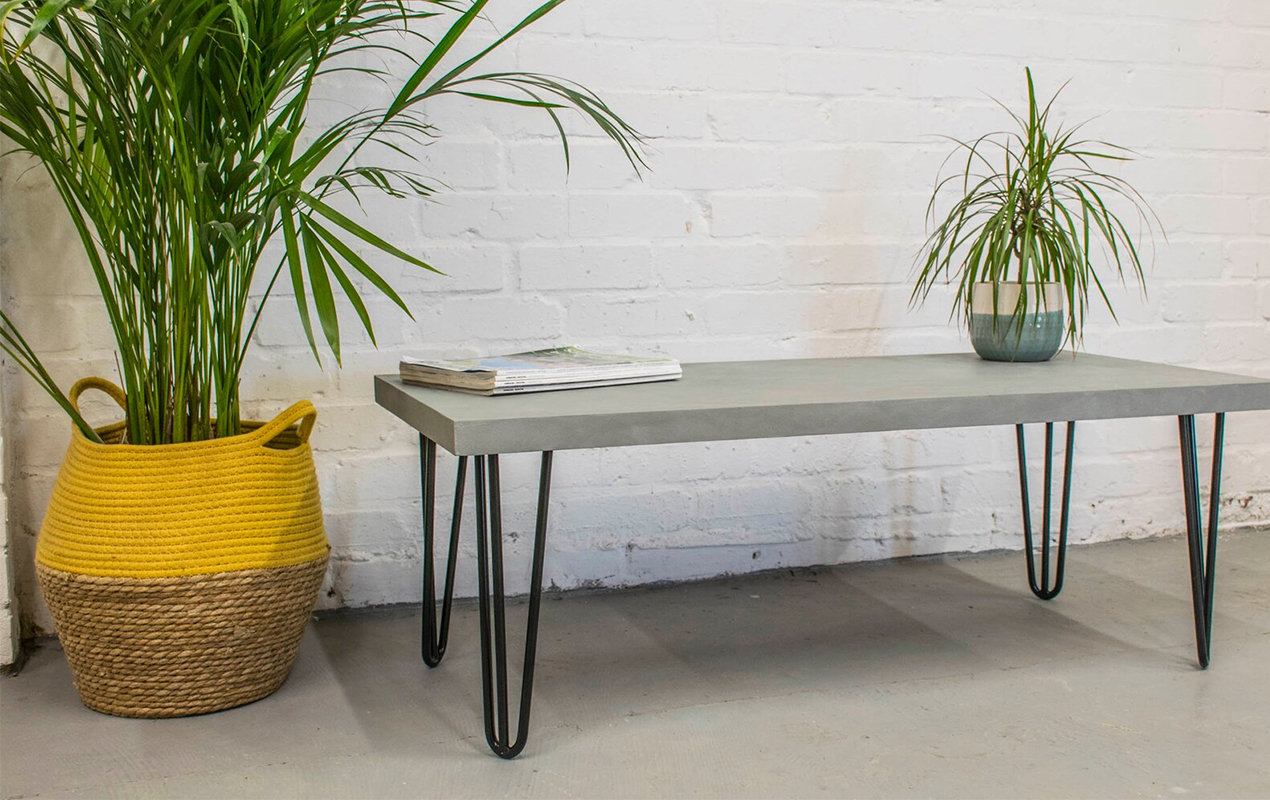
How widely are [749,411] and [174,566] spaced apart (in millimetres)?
831

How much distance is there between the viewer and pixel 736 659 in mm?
2031

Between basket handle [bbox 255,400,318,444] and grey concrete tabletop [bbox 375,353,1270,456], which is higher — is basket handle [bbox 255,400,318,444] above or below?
below

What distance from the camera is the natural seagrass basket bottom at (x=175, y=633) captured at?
167cm

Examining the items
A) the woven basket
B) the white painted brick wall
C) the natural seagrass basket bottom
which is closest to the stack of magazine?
the woven basket

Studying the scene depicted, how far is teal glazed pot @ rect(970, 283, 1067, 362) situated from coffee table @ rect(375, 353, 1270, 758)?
0.04 m

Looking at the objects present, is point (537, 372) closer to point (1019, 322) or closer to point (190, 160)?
point (190, 160)

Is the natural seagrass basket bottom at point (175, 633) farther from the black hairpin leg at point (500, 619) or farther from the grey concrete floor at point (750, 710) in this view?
the black hairpin leg at point (500, 619)

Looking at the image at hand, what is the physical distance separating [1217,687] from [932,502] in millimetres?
843

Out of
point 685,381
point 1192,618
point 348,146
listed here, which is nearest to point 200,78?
point 348,146

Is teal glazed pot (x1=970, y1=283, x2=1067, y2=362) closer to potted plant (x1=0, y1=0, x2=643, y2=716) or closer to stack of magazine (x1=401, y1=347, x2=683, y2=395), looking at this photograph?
stack of magazine (x1=401, y1=347, x2=683, y2=395)

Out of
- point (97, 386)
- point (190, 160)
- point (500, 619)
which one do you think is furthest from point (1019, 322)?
point (97, 386)

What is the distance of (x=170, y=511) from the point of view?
1.67 metres

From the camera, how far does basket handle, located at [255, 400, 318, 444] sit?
5.75 feet

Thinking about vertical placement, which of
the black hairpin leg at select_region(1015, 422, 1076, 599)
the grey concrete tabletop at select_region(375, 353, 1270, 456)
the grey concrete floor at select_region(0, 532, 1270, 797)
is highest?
the grey concrete tabletop at select_region(375, 353, 1270, 456)
